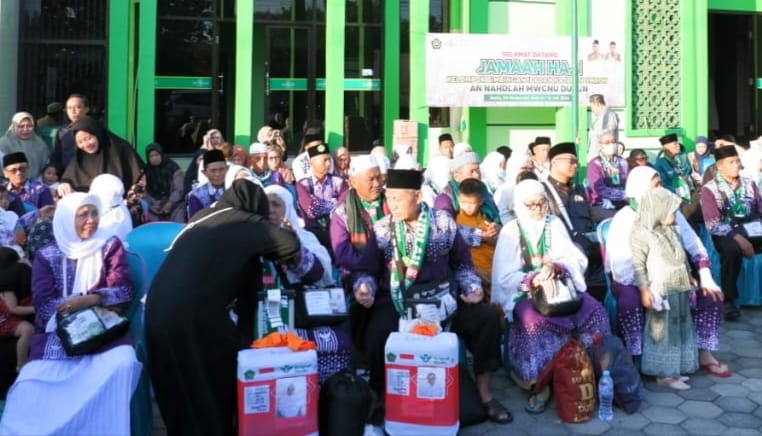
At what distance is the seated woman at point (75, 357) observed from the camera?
11.0ft

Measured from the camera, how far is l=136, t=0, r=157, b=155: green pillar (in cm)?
898

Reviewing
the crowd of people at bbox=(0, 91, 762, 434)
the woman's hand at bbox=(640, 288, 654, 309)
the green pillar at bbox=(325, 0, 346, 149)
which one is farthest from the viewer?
the green pillar at bbox=(325, 0, 346, 149)

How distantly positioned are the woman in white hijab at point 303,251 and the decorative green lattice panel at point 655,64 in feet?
25.2

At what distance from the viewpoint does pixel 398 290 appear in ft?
13.6

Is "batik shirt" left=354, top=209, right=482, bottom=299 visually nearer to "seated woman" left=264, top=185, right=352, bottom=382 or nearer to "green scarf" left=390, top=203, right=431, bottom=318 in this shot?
"green scarf" left=390, top=203, right=431, bottom=318

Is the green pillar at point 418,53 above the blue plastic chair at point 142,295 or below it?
above

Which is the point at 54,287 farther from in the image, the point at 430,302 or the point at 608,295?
the point at 608,295

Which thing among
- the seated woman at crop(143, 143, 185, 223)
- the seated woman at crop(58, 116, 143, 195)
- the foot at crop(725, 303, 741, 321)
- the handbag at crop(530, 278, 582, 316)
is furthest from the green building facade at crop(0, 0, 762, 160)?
the handbag at crop(530, 278, 582, 316)

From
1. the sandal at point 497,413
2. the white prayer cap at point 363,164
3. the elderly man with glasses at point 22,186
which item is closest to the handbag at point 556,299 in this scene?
the sandal at point 497,413

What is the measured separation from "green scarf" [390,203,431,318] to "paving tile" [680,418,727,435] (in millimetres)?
1668

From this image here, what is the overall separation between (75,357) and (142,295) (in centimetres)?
53

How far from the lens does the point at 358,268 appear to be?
169 inches

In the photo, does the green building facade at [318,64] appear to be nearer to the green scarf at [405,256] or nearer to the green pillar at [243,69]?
the green pillar at [243,69]

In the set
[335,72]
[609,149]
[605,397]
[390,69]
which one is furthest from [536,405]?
[390,69]
